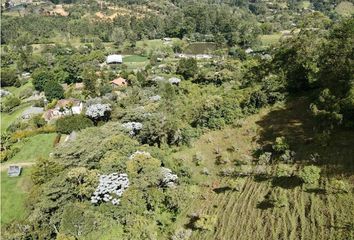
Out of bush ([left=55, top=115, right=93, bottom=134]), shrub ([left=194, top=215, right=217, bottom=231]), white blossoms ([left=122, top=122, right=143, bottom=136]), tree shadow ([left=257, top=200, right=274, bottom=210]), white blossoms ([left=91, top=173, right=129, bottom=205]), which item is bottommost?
bush ([left=55, top=115, right=93, bottom=134])

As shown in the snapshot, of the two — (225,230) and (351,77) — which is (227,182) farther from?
(351,77)

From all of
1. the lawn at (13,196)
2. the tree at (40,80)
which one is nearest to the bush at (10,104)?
the tree at (40,80)

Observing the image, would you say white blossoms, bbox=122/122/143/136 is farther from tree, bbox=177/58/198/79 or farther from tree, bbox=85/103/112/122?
tree, bbox=177/58/198/79

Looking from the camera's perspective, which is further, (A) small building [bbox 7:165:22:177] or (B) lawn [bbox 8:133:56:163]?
(B) lawn [bbox 8:133:56:163]

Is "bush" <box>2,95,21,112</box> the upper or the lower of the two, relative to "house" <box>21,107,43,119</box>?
lower

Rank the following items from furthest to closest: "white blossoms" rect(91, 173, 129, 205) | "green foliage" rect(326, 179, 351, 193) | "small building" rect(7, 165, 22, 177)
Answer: "small building" rect(7, 165, 22, 177)
"white blossoms" rect(91, 173, 129, 205)
"green foliage" rect(326, 179, 351, 193)

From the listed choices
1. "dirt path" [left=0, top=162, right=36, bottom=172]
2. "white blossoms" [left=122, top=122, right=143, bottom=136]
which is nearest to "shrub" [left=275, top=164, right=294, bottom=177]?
"white blossoms" [left=122, top=122, right=143, bottom=136]
